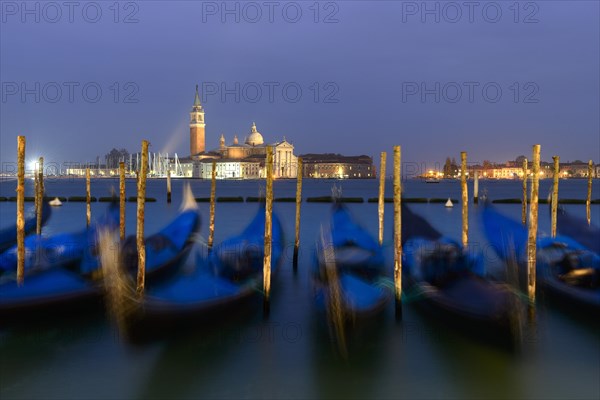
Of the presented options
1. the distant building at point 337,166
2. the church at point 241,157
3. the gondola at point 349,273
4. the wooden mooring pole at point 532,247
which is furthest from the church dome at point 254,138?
the wooden mooring pole at point 532,247

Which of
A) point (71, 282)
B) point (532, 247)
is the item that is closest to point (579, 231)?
point (532, 247)

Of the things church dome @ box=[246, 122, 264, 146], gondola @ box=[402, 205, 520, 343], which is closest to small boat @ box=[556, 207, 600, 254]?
gondola @ box=[402, 205, 520, 343]

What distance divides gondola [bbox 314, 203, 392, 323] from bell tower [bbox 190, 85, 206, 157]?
344 feet

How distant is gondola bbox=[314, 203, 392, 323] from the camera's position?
5.88m

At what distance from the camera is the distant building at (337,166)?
379 feet

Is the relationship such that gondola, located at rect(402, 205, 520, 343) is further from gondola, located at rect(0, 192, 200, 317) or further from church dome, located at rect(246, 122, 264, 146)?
church dome, located at rect(246, 122, 264, 146)

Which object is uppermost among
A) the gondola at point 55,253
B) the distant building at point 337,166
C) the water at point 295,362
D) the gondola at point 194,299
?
the distant building at point 337,166

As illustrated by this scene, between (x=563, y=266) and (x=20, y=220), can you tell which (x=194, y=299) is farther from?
(x=563, y=266)

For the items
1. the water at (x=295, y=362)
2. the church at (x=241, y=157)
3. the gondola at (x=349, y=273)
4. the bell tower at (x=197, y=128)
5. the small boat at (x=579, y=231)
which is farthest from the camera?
the bell tower at (x=197, y=128)

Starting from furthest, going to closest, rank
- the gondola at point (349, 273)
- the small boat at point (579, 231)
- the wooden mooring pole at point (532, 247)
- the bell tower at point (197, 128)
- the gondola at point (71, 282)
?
1. the bell tower at point (197, 128)
2. the small boat at point (579, 231)
3. the wooden mooring pole at point (532, 247)
4. the gondola at point (71, 282)
5. the gondola at point (349, 273)

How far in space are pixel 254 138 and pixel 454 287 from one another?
102098 mm

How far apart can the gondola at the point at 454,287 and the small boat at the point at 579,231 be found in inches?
79.0

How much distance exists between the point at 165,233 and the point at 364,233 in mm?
3339

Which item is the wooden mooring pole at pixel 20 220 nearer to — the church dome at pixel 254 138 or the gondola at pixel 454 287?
the gondola at pixel 454 287
